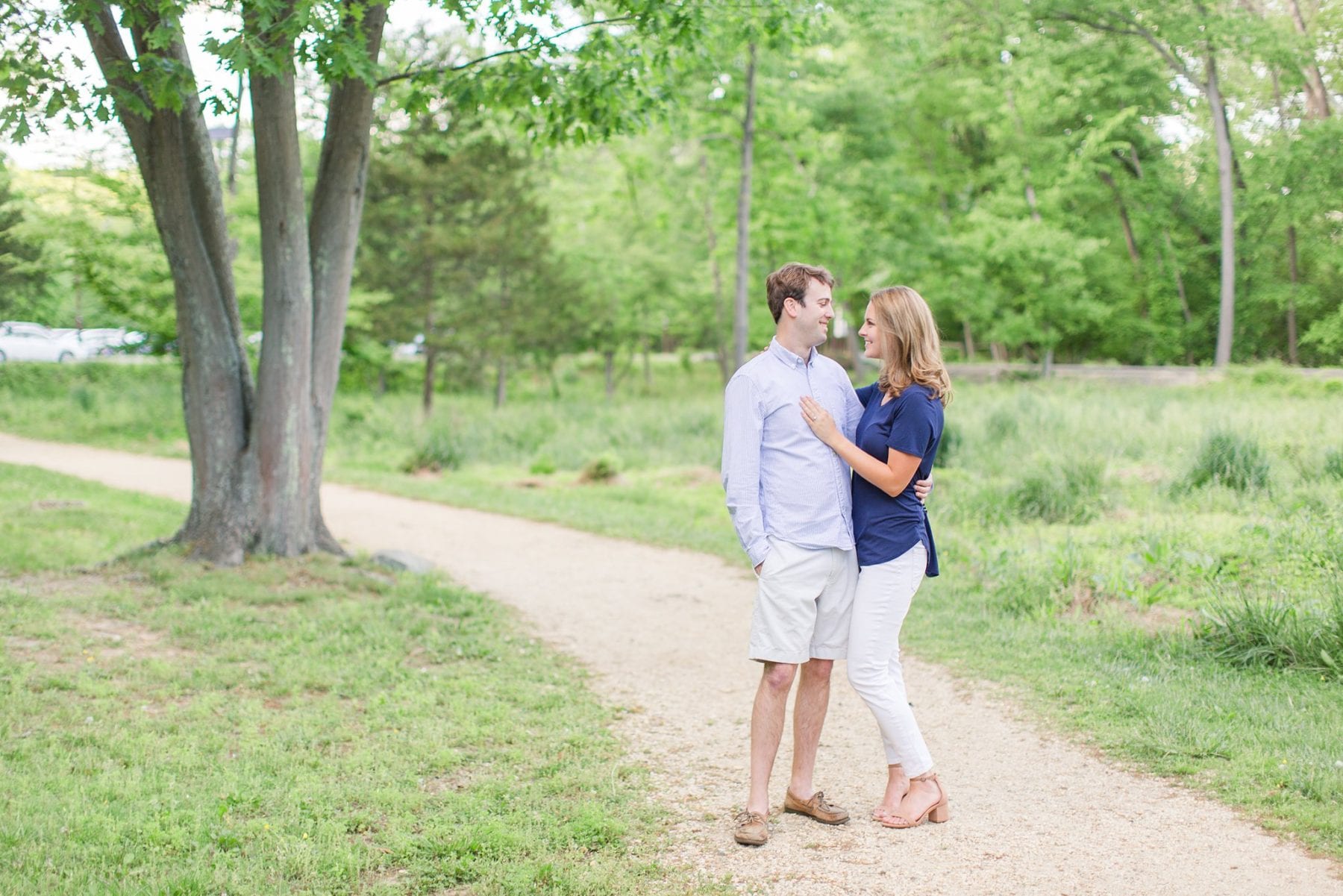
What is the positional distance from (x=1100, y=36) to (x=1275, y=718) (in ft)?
73.2

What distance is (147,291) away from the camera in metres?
19.6

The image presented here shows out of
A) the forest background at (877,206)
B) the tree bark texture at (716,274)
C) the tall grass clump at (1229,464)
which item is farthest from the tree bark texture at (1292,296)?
the tree bark texture at (716,274)

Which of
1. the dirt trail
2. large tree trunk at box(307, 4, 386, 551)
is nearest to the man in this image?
the dirt trail

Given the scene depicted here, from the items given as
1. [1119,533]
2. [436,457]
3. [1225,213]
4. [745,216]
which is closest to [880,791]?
[1119,533]

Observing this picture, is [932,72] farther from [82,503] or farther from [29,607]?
[29,607]

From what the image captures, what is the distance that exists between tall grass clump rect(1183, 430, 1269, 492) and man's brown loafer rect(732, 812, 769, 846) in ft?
25.3

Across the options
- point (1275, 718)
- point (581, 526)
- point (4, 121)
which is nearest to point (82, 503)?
point (581, 526)

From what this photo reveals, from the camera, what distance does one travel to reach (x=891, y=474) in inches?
150

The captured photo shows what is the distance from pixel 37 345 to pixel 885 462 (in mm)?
36173

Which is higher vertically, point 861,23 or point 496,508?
point 861,23

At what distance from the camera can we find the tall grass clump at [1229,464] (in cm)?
1014

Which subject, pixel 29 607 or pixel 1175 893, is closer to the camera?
pixel 1175 893

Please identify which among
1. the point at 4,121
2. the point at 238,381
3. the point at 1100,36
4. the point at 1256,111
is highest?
the point at 1100,36

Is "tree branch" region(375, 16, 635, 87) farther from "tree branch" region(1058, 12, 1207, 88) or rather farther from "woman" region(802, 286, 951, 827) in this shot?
"tree branch" region(1058, 12, 1207, 88)
